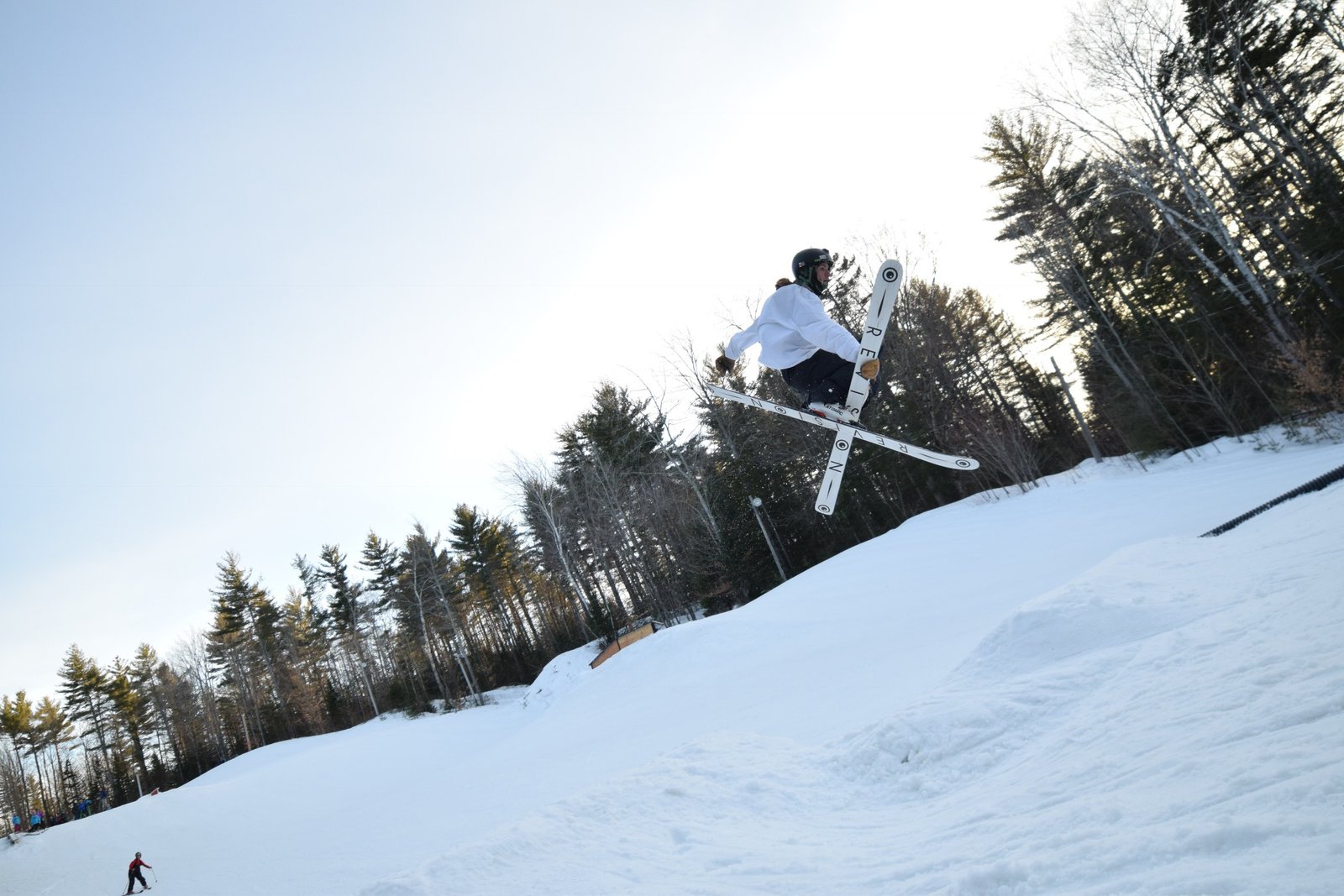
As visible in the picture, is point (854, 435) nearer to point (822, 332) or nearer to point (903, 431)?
point (822, 332)

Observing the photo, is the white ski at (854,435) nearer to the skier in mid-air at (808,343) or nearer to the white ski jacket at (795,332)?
the skier in mid-air at (808,343)

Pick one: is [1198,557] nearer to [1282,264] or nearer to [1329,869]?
[1329,869]

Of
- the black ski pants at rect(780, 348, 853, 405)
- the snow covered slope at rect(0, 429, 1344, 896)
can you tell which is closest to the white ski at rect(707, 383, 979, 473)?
the black ski pants at rect(780, 348, 853, 405)

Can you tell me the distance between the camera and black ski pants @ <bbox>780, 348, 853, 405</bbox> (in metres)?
5.88

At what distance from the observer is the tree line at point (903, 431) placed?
15.6 metres

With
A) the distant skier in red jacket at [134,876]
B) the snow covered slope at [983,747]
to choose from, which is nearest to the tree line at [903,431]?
the snow covered slope at [983,747]

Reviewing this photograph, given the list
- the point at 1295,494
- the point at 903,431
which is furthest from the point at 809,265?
the point at 903,431

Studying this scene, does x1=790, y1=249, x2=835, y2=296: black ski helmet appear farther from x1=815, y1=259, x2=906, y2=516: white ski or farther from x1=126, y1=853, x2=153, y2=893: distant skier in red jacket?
x1=126, y1=853, x2=153, y2=893: distant skier in red jacket

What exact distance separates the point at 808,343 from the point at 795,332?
177mm

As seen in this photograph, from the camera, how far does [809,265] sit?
5566 mm

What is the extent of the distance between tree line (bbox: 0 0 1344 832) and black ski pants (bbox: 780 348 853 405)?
8792 millimetres

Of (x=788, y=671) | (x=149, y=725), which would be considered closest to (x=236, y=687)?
(x=149, y=725)

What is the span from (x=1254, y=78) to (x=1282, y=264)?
15.6 feet

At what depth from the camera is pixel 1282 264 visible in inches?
676
